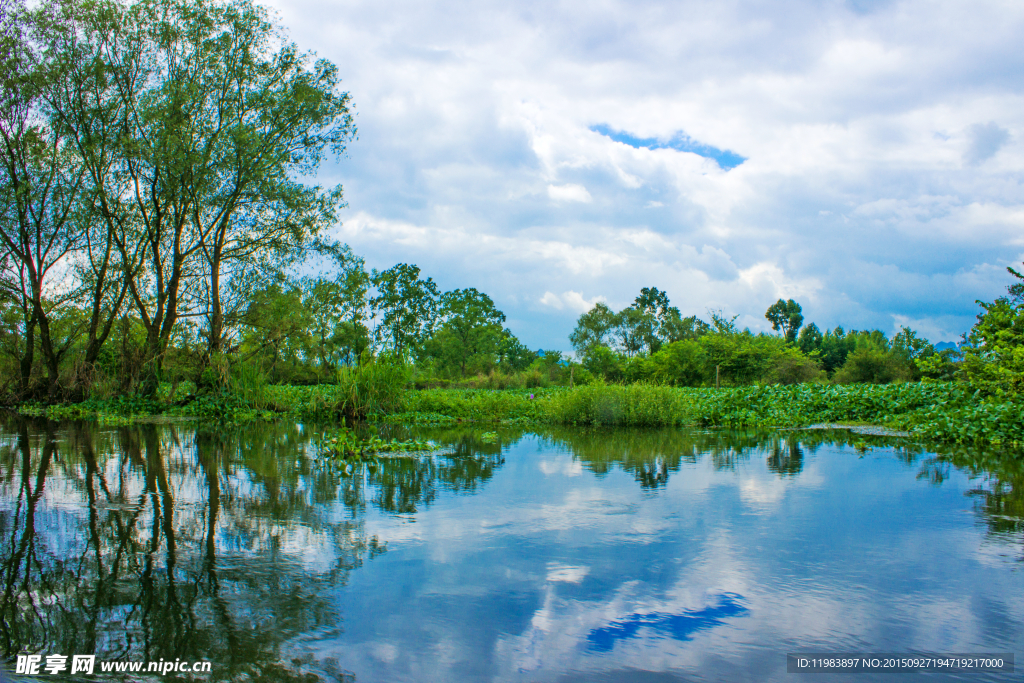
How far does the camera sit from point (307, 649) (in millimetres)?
3064

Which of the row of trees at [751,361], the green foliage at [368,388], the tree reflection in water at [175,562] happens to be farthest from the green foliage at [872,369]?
the tree reflection in water at [175,562]

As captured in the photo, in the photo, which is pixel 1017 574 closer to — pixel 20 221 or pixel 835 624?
pixel 835 624

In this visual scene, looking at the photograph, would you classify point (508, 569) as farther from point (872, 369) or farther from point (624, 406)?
point (872, 369)

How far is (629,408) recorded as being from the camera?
15031mm

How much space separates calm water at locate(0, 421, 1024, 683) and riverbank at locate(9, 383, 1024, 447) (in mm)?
6759

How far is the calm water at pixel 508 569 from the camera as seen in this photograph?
3084 millimetres

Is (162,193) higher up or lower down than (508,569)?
higher up

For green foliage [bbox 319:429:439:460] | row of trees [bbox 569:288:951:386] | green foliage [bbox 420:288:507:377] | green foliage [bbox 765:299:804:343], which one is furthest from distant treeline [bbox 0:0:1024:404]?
green foliage [bbox 765:299:804:343]

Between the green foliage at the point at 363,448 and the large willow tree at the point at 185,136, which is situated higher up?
the large willow tree at the point at 185,136

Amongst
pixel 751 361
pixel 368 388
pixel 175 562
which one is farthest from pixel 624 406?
pixel 751 361

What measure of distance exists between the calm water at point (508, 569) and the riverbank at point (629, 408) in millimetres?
6759

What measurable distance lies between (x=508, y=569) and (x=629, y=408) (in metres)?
11.2

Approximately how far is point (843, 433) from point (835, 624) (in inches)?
460

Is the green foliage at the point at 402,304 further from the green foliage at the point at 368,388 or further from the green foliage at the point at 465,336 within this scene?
the green foliage at the point at 368,388
